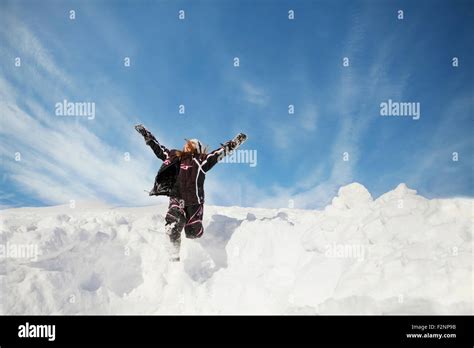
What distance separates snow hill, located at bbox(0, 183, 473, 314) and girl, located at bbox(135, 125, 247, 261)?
0.52 meters

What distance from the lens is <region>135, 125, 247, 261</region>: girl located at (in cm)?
727

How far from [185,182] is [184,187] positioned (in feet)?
0.36

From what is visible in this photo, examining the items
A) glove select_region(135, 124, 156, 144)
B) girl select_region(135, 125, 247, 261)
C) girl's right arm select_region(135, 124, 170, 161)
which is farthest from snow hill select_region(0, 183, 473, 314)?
glove select_region(135, 124, 156, 144)

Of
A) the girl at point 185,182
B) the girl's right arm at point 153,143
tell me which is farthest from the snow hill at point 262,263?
the girl's right arm at point 153,143

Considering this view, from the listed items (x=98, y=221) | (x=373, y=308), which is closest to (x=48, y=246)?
(x=98, y=221)

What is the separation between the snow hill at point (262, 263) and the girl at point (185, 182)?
518mm

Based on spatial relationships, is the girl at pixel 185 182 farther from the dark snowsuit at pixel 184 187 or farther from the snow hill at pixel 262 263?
the snow hill at pixel 262 263

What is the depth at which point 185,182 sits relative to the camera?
741 centimetres

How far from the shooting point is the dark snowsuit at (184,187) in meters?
7.29

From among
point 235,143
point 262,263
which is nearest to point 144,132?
point 235,143

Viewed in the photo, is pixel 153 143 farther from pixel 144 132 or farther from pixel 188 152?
pixel 188 152

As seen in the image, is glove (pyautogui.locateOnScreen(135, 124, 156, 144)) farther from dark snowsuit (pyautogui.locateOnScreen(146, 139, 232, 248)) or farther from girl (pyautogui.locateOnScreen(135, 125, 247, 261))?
dark snowsuit (pyautogui.locateOnScreen(146, 139, 232, 248))
